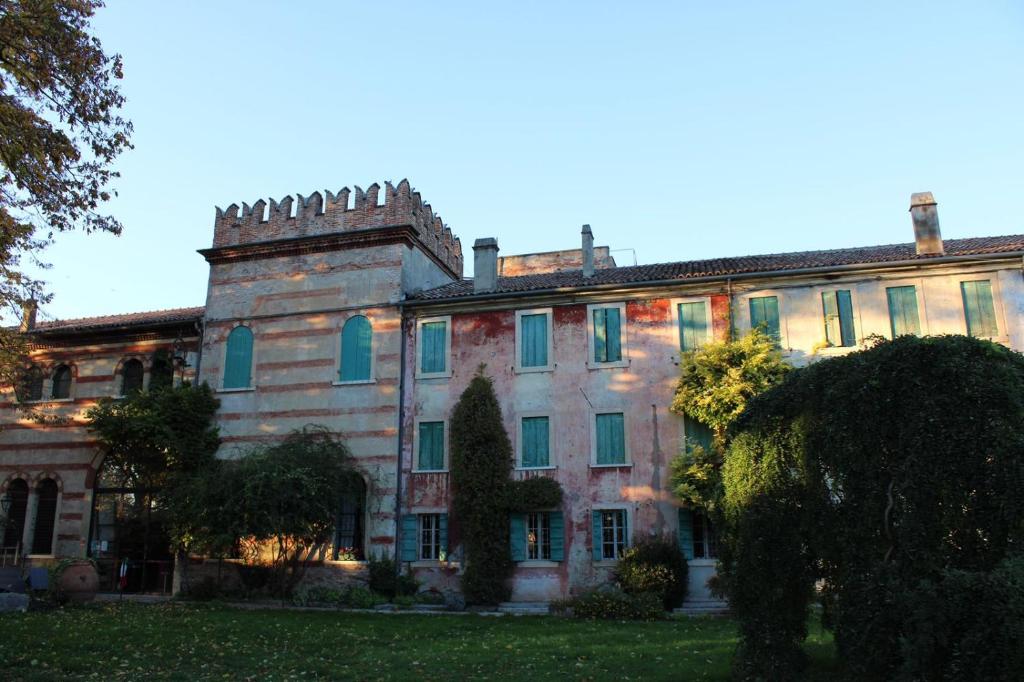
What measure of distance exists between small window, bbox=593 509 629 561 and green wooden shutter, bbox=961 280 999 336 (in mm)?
10223

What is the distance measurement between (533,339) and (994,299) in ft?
40.0

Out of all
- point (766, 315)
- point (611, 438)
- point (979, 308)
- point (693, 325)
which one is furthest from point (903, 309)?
point (611, 438)

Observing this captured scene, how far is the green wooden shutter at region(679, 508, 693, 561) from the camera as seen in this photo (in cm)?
2239

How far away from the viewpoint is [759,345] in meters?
22.5

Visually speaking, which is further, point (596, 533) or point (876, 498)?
point (596, 533)

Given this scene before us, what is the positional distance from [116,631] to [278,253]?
47.8 ft

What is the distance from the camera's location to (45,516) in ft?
92.7

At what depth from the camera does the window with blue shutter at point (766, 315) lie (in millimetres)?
23344

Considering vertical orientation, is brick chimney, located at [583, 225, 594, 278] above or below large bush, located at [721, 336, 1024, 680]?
above

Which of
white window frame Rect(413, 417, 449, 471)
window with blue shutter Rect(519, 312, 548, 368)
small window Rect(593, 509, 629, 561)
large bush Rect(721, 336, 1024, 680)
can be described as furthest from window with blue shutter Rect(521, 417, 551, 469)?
large bush Rect(721, 336, 1024, 680)

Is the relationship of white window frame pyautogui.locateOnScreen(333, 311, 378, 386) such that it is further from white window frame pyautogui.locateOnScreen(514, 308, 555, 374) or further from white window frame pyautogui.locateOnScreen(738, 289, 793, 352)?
white window frame pyautogui.locateOnScreen(738, 289, 793, 352)

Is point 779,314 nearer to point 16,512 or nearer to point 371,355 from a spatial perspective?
point 371,355

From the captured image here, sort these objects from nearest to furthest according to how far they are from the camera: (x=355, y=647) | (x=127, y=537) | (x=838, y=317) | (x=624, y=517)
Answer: (x=355, y=647)
(x=838, y=317)
(x=624, y=517)
(x=127, y=537)

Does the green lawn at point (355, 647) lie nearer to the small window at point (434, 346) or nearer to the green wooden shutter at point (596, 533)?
the green wooden shutter at point (596, 533)
